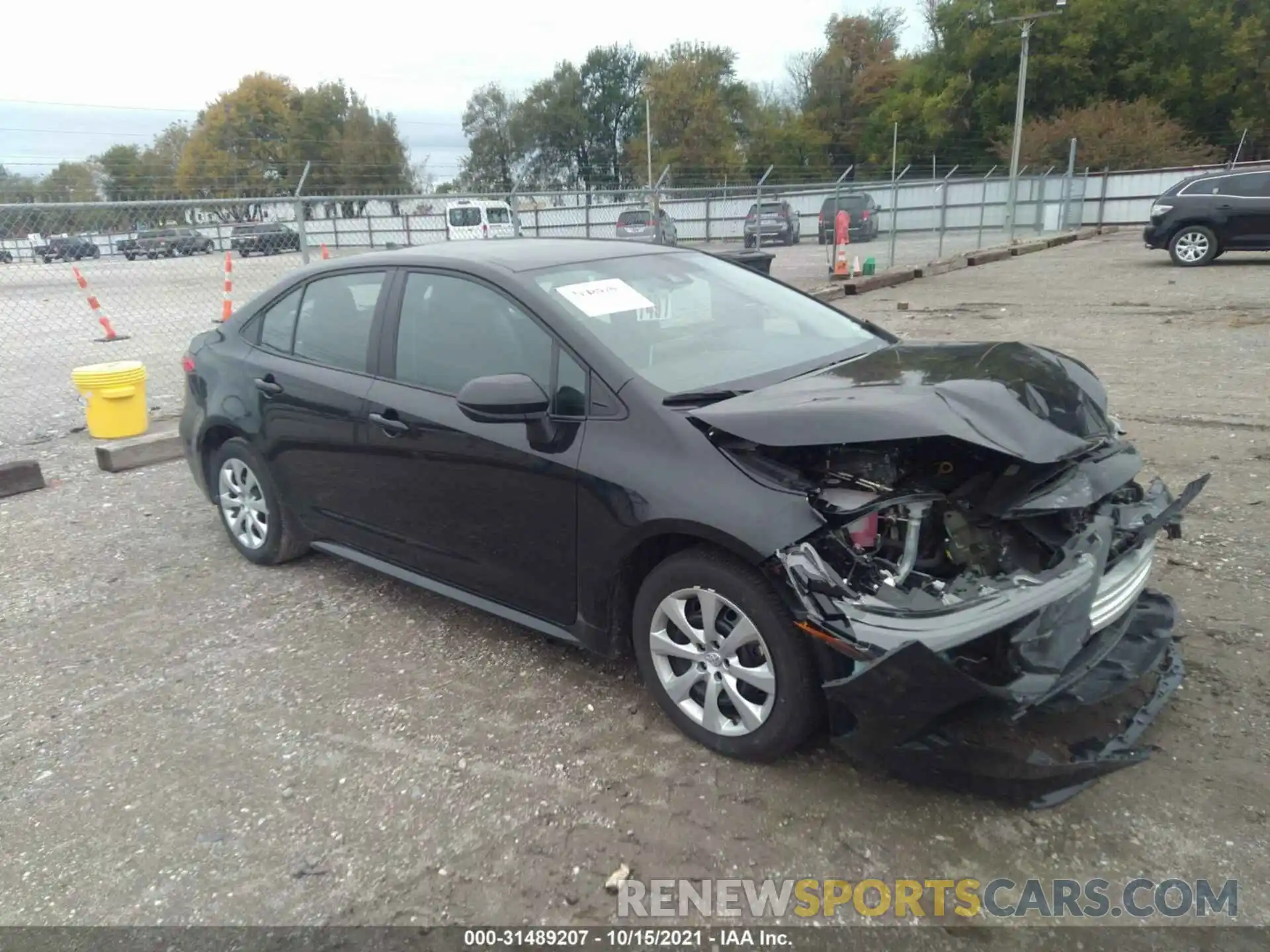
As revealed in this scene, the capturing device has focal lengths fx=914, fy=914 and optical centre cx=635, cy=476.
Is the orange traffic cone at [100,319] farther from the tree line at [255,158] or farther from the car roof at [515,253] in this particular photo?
the car roof at [515,253]

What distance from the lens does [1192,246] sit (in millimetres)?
16375

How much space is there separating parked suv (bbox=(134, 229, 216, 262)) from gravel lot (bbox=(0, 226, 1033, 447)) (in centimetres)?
15

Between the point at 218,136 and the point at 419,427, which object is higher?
the point at 218,136

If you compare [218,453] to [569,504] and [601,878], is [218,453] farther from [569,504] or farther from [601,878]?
[601,878]

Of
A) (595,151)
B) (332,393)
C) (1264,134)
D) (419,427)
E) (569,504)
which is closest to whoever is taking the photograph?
(569,504)

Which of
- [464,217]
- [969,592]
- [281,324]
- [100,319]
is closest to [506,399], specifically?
[969,592]

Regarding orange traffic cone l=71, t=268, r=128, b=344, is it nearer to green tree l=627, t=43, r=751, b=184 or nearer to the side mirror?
the side mirror

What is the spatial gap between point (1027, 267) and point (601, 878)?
18.9 m

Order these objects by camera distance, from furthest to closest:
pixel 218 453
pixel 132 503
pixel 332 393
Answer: pixel 132 503 → pixel 218 453 → pixel 332 393

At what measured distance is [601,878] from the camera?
254cm

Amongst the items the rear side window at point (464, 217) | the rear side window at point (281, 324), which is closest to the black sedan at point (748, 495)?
the rear side window at point (281, 324)

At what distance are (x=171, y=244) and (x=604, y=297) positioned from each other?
1125cm

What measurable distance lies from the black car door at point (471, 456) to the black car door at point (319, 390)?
0.46ft

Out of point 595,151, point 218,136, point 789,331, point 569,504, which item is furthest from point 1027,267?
point 595,151
